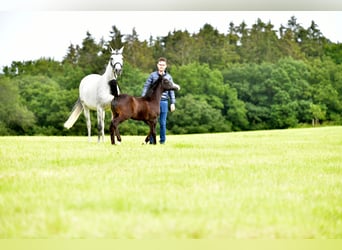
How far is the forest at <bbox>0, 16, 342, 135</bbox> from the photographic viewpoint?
23.2 feet

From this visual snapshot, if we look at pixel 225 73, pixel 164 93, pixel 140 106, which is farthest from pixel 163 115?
pixel 225 73

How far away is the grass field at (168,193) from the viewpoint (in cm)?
397

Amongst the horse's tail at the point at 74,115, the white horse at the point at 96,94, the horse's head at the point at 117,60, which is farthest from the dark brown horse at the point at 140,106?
the horse's tail at the point at 74,115

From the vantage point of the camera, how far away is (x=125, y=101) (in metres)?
7.75

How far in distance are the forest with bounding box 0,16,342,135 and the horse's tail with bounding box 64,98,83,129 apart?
9cm

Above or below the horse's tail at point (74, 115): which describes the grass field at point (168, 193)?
below

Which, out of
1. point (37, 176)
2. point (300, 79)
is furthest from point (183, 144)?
point (37, 176)

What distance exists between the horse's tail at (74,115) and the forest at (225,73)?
85 millimetres

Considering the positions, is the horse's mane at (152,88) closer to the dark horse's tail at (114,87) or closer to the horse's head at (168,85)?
the horse's head at (168,85)

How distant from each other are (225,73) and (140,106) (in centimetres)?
168

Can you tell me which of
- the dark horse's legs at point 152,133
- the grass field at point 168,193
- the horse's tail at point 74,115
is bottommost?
the grass field at point 168,193

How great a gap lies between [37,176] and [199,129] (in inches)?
178

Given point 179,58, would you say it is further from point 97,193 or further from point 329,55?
point 97,193

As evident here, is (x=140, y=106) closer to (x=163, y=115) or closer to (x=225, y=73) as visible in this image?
(x=163, y=115)
